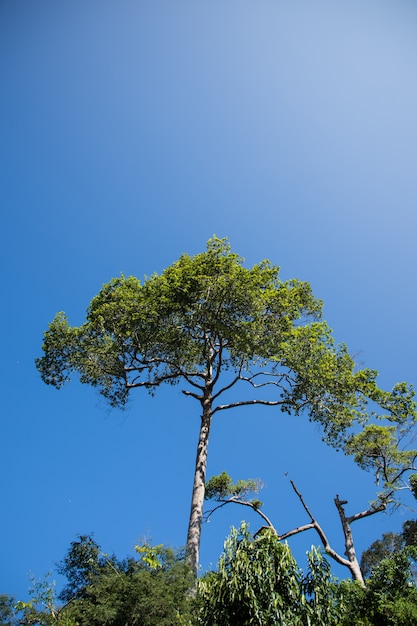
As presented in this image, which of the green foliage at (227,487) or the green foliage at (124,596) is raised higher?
the green foliage at (227,487)

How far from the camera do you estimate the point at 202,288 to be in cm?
1658

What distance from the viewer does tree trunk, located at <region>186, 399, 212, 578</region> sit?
45.0 feet

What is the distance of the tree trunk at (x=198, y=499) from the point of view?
13.7m

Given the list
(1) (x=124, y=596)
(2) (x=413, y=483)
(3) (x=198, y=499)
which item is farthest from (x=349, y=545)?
(1) (x=124, y=596)

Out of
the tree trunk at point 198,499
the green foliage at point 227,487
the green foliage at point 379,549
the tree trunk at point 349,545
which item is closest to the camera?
the tree trunk at point 198,499

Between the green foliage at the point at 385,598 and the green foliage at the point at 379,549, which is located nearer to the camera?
the green foliage at the point at 385,598

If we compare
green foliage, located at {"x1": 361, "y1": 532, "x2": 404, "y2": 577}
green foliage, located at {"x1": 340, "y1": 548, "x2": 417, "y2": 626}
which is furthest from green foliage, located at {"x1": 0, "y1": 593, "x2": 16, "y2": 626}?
green foliage, located at {"x1": 361, "y1": 532, "x2": 404, "y2": 577}

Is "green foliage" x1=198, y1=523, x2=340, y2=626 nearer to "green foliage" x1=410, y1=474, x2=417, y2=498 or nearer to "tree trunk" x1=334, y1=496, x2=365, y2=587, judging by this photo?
"tree trunk" x1=334, y1=496, x2=365, y2=587

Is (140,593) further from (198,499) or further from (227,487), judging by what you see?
(227,487)

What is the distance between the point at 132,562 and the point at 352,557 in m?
8.36

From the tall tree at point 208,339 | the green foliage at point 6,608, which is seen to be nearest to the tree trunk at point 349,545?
the tall tree at point 208,339

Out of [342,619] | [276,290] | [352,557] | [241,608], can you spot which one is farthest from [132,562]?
[276,290]

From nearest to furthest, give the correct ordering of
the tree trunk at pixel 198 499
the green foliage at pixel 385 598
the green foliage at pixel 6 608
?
the green foliage at pixel 385 598 → the tree trunk at pixel 198 499 → the green foliage at pixel 6 608

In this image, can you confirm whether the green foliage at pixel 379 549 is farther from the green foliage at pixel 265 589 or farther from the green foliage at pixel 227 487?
the green foliage at pixel 265 589
